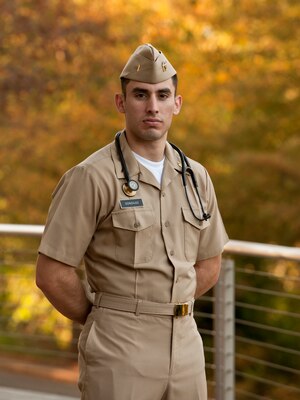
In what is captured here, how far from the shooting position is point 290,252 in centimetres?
455

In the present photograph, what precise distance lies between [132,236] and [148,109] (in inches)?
13.8

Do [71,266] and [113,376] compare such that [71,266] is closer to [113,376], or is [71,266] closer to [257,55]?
[113,376]

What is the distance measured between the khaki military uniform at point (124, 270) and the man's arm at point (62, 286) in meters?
0.05

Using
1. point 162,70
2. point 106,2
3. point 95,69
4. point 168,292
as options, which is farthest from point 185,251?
point 106,2

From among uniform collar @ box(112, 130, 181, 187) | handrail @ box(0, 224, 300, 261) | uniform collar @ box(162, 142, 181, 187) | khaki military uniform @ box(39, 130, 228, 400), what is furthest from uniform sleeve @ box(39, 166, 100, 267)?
handrail @ box(0, 224, 300, 261)

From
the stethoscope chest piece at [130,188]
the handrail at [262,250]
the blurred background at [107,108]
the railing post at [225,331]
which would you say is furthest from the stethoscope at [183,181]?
the blurred background at [107,108]

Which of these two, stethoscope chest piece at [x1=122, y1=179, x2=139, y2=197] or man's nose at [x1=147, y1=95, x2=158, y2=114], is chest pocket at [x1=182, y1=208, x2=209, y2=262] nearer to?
stethoscope chest piece at [x1=122, y1=179, x2=139, y2=197]

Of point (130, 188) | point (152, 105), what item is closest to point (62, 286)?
point (130, 188)

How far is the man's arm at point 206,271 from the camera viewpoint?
10.8 ft

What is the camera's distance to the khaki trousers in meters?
2.88

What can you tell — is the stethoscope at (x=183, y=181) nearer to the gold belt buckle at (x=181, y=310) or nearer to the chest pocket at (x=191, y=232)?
the chest pocket at (x=191, y=232)

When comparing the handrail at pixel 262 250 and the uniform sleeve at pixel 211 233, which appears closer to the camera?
the uniform sleeve at pixel 211 233

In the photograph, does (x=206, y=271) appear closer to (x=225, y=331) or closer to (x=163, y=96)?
(x=163, y=96)

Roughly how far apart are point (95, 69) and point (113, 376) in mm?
9896
